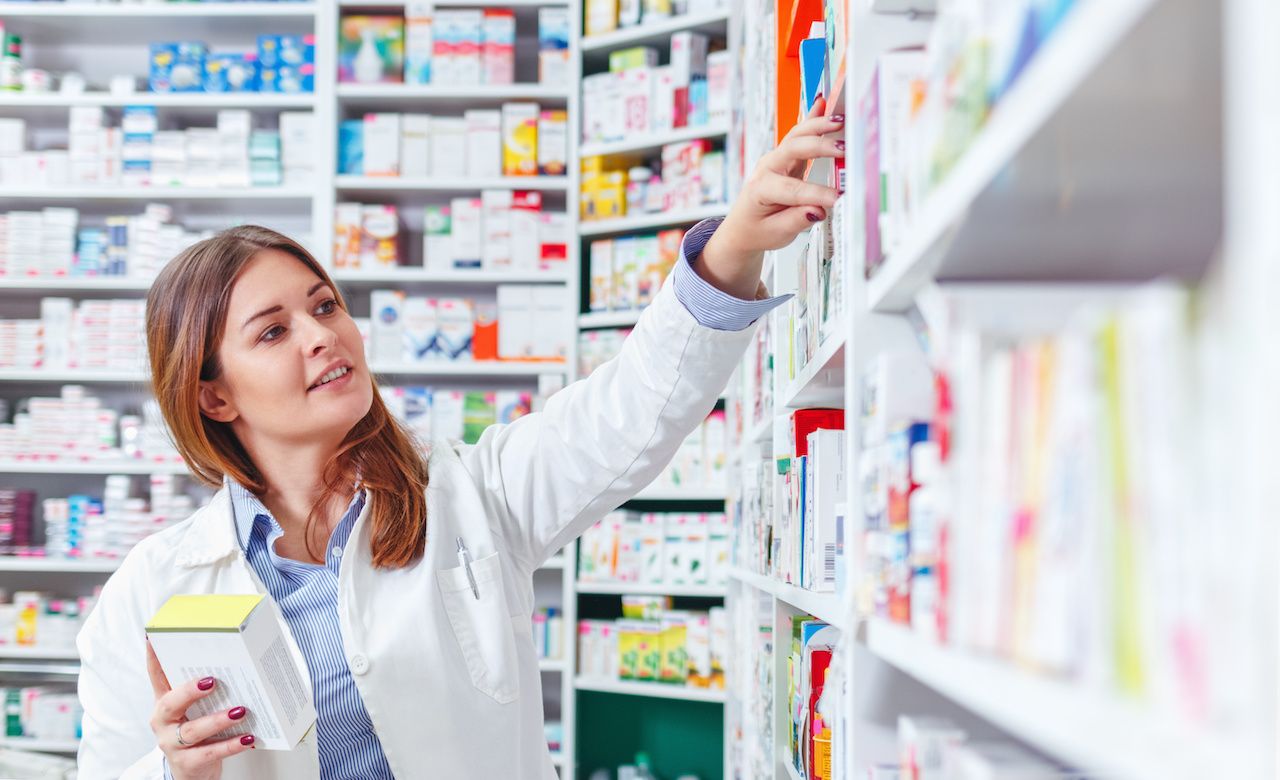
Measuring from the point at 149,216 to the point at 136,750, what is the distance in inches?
122

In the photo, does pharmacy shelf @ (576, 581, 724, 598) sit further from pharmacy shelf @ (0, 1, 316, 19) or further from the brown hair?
pharmacy shelf @ (0, 1, 316, 19)

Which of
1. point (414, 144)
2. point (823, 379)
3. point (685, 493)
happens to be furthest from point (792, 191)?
point (414, 144)

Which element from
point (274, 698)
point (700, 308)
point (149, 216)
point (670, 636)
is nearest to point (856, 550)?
point (700, 308)

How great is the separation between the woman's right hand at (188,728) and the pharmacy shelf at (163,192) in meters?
3.10

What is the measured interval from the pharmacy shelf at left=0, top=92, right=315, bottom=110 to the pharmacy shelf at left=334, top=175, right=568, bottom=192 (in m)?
0.37

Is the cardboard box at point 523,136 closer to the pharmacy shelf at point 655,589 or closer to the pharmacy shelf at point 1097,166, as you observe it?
the pharmacy shelf at point 655,589

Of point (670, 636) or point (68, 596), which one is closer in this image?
point (670, 636)

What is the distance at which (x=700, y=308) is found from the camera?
1445 millimetres

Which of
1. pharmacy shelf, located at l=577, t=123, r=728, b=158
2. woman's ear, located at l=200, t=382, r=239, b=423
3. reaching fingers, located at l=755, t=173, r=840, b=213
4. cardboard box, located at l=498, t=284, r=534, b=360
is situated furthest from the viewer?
cardboard box, located at l=498, t=284, r=534, b=360

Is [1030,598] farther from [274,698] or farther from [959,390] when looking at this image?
[274,698]

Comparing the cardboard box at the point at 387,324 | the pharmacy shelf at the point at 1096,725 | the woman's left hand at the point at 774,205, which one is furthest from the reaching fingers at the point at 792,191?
the cardboard box at the point at 387,324

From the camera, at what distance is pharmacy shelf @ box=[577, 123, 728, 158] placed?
3916 mm

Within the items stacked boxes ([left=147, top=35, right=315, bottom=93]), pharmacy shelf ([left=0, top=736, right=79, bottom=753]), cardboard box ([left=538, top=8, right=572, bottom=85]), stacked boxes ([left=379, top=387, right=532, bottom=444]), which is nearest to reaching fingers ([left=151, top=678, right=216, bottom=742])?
stacked boxes ([left=379, top=387, right=532, bottom=444])

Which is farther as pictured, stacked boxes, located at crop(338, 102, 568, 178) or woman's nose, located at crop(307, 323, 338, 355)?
stacked boxes, located at crop(338, 102, 568, 178)
